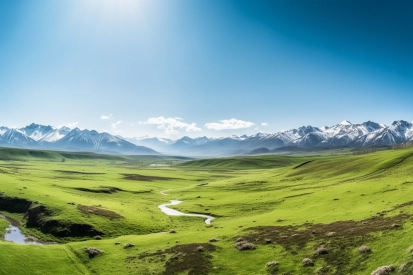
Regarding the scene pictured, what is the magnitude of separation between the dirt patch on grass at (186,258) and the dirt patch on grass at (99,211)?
3087 centimetres

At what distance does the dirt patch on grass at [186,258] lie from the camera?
42.3 meters

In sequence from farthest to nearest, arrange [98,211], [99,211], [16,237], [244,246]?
[99,211]
[98,211]
[16,237]
[244,246]

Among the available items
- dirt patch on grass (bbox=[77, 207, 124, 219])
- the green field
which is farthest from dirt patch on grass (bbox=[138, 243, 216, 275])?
dirt patch on grass (bbox=[77, 207, 124, 219])

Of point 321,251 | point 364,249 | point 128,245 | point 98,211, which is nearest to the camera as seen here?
point 364,249

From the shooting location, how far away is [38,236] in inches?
2566

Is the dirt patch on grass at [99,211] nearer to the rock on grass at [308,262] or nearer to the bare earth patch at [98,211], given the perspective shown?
the bare earth patch at [98,211]

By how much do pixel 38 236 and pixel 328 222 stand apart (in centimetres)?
5950

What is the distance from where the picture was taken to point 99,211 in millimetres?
80688

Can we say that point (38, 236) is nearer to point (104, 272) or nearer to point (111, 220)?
point (111, 220)

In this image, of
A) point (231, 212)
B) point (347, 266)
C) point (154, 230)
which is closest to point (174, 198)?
point (231, 212)

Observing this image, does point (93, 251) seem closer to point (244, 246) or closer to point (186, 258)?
point (186, 258)

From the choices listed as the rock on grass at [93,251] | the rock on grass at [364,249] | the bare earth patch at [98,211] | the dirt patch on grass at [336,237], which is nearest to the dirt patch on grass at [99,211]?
the bare earth patch at [98,211]

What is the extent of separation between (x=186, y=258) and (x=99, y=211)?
140 feet

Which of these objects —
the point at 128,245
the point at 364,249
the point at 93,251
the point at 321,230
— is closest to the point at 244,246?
the point at 321,230
